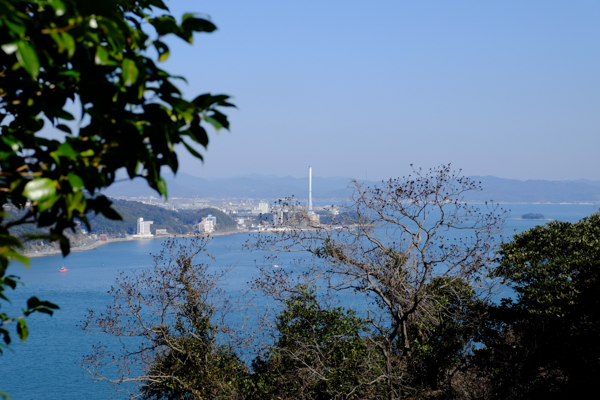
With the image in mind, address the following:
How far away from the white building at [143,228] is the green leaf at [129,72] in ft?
193

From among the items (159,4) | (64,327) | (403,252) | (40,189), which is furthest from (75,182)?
(64,327)

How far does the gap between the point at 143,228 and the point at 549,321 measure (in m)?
54.3

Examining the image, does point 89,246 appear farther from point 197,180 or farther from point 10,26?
point 197,180

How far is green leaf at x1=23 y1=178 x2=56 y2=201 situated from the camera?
3.67 ft

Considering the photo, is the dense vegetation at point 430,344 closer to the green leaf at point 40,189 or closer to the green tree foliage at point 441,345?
the green tree foliage at point 441,345

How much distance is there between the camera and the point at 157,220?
2379 inches

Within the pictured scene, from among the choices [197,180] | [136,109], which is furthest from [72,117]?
[197,180]

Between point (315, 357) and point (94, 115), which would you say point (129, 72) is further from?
point (315, 357)

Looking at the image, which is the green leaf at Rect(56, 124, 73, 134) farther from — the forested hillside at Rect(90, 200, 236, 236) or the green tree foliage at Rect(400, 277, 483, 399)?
the forested hillside at Rect(90, 200, 236, 236)

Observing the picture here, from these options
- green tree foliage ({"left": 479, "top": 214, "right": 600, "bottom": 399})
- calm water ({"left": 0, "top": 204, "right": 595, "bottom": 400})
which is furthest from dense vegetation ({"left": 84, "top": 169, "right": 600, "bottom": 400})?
calm water ({"left": 0, "top": 204, "right": 595, "bottom": 400})

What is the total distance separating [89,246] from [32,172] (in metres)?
57.6

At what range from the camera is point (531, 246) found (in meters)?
9.41

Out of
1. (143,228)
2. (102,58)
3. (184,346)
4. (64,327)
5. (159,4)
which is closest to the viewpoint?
(102,58)

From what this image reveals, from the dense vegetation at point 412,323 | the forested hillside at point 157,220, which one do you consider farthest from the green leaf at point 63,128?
the forested hillside at point 157,220
